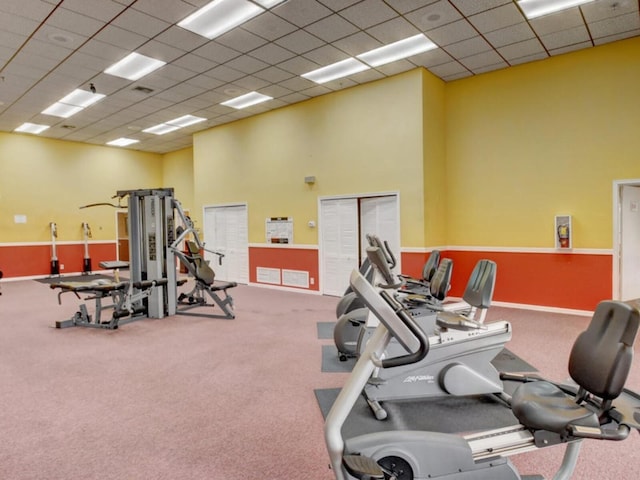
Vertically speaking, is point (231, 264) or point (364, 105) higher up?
point (364, 105)

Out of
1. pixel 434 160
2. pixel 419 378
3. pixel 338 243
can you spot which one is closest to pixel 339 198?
pixel 338 243

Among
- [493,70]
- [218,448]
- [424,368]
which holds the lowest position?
[218,448]

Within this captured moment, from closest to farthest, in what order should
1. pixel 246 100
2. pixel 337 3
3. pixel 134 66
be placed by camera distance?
pixel 337 3 < pixel 134 66 < pixel 246 100

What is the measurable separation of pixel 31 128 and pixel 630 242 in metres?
12.2

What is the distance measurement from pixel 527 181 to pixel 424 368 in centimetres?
446

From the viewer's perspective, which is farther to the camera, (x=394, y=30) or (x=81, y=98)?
(x=81, y=98)

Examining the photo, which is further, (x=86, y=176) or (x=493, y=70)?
(x=86, y=176)

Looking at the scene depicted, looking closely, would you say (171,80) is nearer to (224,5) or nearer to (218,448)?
(224,5)

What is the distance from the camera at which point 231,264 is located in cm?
975

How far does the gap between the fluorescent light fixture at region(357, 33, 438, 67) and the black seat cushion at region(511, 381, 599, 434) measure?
187 inches

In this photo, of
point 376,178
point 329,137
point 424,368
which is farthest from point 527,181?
point 424,368

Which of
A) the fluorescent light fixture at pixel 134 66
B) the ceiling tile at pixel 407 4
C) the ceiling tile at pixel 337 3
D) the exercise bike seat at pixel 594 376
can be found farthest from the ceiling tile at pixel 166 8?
the exercise bike seat at pixel 594 376

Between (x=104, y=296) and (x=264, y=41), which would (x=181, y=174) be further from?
(x=264, y=41)

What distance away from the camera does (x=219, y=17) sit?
192 inches
